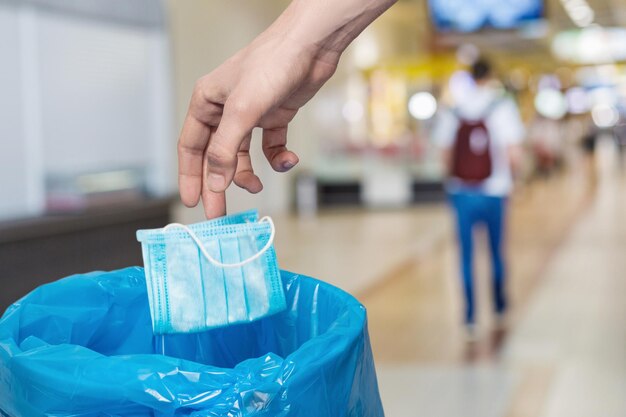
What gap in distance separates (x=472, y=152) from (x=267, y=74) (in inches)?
176

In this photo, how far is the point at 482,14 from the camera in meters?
9.45

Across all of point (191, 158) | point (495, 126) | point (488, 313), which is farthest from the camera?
point (488, 313)

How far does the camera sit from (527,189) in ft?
60.8

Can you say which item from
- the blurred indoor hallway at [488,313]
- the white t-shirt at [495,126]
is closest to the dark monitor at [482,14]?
the blurred indoor hallway at [488,313]

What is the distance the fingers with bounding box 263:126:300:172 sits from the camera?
1435 mm

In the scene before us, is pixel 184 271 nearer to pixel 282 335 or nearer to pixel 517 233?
pixel 282 335

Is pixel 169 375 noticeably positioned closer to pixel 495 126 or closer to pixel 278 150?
pixel 278 150

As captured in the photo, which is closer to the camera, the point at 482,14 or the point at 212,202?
the point at 212,202

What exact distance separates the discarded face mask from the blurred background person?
4.29 m

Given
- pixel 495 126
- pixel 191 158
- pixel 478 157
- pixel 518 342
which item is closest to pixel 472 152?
pixel 478 157

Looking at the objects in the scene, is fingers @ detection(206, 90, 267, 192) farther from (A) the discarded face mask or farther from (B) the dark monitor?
(B) the dark monitor

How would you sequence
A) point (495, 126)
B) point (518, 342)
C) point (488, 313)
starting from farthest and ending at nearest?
point (488, 313), point (495, 126), point (518, 342)

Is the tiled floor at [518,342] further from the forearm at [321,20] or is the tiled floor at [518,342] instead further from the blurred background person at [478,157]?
the forearm at [321,20]

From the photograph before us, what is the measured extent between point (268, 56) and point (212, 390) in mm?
409
